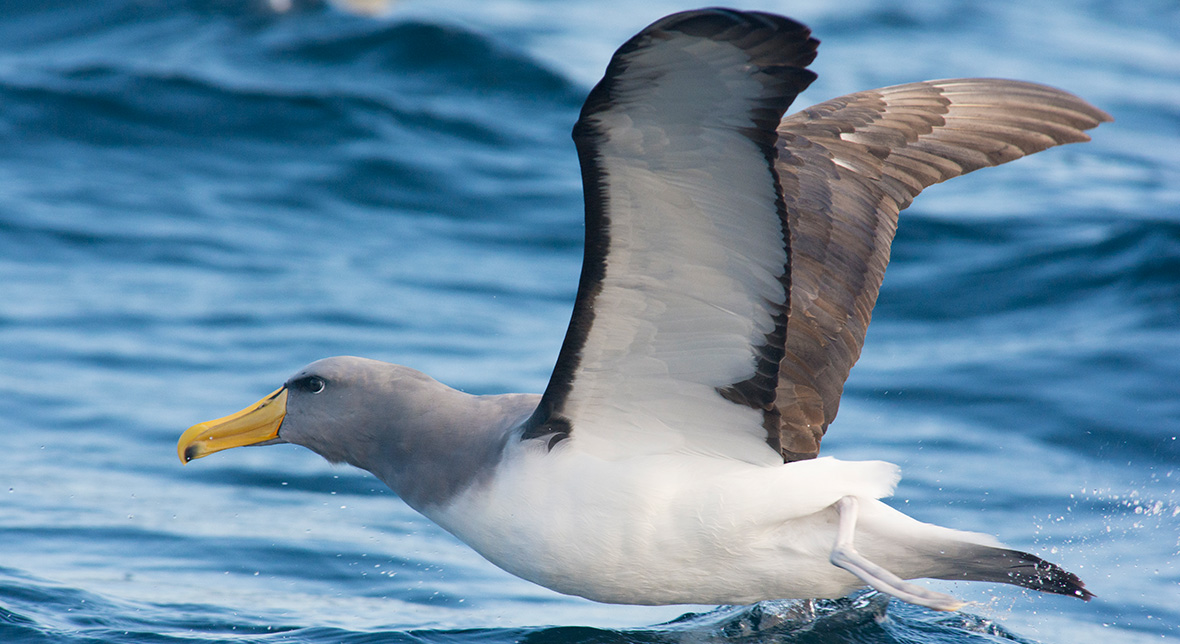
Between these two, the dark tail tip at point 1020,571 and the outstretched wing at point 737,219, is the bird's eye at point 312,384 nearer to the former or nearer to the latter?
the outstretched wing at point 737,219

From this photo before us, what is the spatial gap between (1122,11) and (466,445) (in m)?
21.2

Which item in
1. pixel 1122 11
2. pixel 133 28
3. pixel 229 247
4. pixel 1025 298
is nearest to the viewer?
pixel 1025 298

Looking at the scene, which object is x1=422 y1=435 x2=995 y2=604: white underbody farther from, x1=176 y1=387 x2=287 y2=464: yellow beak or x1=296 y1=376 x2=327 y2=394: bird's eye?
x1=176 y1=387 x2=287 y2=464: yellow beak

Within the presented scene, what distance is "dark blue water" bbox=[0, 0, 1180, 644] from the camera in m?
6.03

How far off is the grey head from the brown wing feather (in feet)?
4.00

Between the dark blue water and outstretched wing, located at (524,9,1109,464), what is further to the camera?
the dark blue water

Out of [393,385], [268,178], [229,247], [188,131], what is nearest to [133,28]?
[188,131]

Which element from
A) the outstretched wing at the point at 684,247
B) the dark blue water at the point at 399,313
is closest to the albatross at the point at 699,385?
the outstretched wing at the point at 684,247

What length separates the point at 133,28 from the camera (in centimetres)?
1557

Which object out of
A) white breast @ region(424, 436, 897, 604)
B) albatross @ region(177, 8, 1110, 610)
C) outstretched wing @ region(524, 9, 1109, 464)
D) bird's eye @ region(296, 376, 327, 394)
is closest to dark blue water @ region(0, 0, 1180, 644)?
white breast @ region(424, 436, 897, 604)

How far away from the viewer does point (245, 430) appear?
5.29m

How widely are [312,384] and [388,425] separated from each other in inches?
17.2

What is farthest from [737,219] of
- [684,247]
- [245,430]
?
[245,430]

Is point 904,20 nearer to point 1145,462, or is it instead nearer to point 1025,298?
point 1025,298
